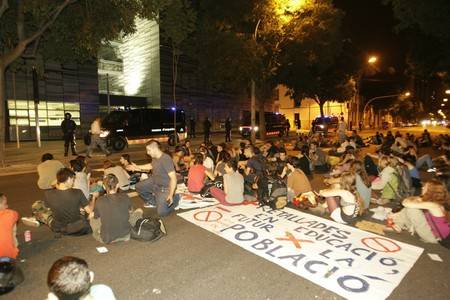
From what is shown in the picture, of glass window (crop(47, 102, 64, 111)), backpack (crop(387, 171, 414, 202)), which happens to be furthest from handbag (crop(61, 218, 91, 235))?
glass window (crop(47, 102, 64, 111))

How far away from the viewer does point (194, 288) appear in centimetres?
427

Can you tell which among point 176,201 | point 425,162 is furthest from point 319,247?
point 425,162

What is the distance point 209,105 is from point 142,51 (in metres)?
10.4

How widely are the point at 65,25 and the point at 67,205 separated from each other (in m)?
12.7

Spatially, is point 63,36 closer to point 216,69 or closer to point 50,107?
point 216,69

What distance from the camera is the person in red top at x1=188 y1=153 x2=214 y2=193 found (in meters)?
8.87

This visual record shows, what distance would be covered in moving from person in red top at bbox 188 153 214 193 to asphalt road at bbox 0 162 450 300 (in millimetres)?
2659

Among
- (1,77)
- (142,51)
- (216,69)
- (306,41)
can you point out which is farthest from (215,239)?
(142,51)

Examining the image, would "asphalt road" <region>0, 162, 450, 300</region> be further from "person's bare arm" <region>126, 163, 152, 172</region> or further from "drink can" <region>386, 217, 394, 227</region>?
"person's bare arm" <region>126, 163, 152, 172</region>

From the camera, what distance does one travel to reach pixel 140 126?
20.7 m

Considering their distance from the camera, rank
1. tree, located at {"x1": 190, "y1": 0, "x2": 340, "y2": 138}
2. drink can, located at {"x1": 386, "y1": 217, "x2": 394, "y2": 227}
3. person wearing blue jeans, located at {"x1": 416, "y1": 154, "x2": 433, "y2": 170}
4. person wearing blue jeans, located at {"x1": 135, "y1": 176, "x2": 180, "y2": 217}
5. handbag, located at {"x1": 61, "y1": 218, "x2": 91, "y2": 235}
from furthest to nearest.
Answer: tree, located at {"x1": 190, "y1": 0, "x2": 340, "y2": 138}, person wearing blue jeans, located at {"x1": 416, "y1": 154, "x2": 433, "y2": 170}, person wearing blue jeans, located at {"x1": 135, "y1": 176, "x2": 180, "y2": 217}, drink can, located at {"x1": 386, "y1": 217, "x2": 394, "y2": 227}, handbag, located at {"x1": 61, "y1": 218, "x2": 91, "y2": 235}

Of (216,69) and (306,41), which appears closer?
(216,69)

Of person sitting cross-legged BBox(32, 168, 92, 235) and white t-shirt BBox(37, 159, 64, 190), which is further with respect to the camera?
white t-shirt BBox(37, 159, 64, 190)

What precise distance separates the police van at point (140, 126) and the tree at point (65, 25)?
430cm
